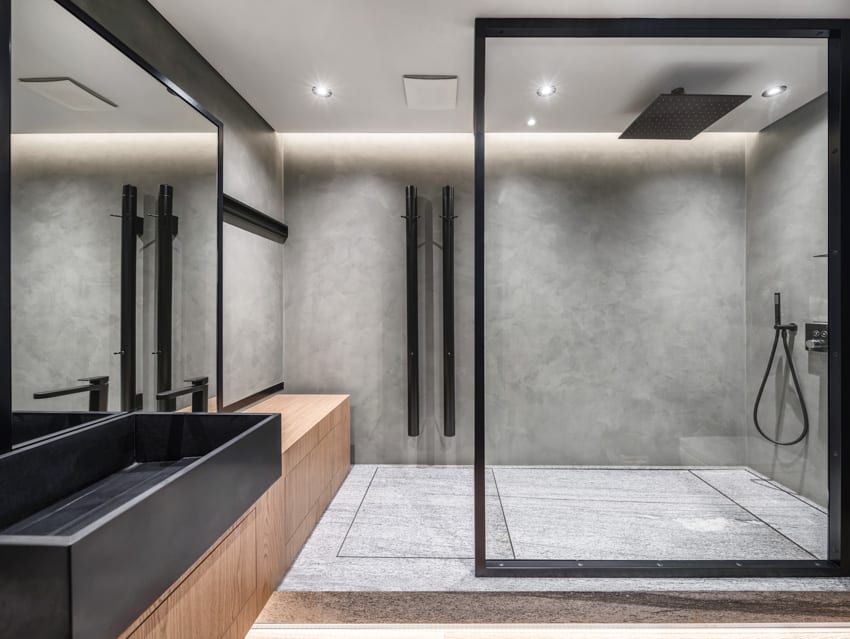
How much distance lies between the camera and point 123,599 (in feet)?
2.85

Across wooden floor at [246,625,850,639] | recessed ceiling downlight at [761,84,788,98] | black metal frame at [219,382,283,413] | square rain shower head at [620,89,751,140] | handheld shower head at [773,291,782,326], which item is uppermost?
recessed ceiling downlight at [761,84,788,98]

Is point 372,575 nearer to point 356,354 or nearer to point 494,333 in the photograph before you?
point 494,333

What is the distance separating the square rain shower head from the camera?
213cm

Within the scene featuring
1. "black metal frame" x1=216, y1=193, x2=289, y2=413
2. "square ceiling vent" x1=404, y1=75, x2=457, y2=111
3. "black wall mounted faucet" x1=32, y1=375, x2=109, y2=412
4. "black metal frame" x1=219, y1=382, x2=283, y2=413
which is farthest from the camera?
"black metal frame" x1=219, y1=382, x2=283, y2=413

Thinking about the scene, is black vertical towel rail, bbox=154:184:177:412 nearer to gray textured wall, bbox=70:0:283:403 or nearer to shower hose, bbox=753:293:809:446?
gray textured wall, bbox=70:0:283:403

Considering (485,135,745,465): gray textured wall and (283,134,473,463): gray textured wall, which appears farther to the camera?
(283,134,473,463): gray textured wall

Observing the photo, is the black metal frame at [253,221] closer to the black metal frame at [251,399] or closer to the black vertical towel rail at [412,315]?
the black vertical towel rail at [412,315]

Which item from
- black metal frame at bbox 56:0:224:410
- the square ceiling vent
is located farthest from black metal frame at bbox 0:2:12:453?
the square ceiling vent

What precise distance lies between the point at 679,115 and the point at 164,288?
2.40m

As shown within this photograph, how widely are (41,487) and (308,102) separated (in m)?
2.55

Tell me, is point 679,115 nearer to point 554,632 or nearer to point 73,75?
point 554,632

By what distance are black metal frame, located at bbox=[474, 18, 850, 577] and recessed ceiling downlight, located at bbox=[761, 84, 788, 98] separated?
233 mm

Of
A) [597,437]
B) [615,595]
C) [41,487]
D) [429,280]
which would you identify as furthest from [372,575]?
[429,280]

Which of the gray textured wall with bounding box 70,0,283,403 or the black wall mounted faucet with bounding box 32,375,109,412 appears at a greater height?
the gray textured wall with bounding box 70,0,283,403
